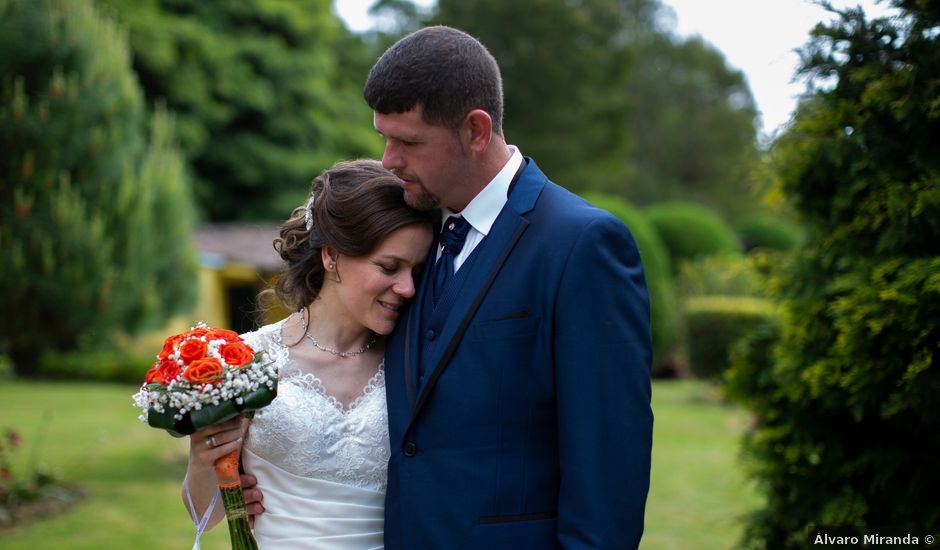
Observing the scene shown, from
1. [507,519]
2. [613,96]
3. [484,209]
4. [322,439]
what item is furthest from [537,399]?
[613,96]

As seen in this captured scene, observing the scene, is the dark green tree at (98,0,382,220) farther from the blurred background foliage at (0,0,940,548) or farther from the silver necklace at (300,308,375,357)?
the silver necklace at (300,308,375,357)

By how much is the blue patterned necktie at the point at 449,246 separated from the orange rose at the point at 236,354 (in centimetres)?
64

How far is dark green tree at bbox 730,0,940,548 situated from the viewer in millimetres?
3312

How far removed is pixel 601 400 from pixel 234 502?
1282mm

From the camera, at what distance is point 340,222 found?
3.06 meters

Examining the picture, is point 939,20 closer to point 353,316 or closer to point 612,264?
point 612,264

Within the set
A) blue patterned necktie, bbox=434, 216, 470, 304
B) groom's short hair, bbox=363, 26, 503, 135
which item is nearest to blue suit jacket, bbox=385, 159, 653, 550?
blue patterned necktie, bbox=434, 216, 470, 304

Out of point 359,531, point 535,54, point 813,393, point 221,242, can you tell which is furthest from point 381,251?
point 535,54

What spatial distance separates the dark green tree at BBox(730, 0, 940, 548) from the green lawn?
1.96 feet

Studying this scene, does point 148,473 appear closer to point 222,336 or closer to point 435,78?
point 222,336

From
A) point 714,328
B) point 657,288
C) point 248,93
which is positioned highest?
point 248,93

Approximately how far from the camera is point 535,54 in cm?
3381

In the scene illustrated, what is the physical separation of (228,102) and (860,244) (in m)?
23.9

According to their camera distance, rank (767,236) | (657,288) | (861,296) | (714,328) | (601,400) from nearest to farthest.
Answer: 1. (601,400)
2. (861,296)
3. (714,328)
4. (657,288)
5. (767,236)
